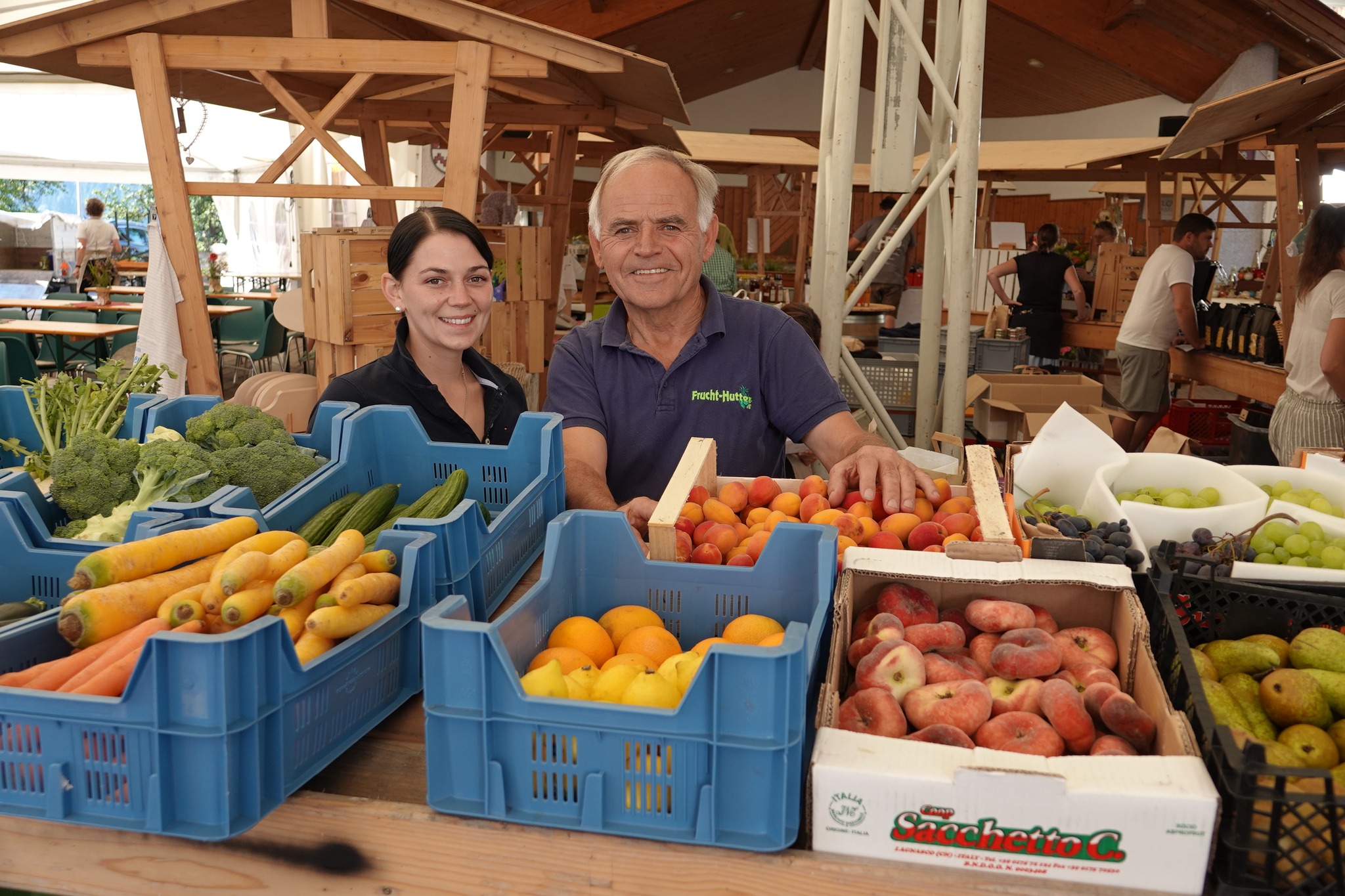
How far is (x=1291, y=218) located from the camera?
602 cm

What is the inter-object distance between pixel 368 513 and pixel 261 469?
23 cm

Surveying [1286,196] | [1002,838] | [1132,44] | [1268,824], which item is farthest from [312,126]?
[1132,44]

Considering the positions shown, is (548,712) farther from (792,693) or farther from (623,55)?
(623,55)

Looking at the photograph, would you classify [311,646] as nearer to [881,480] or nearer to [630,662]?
[630,662]

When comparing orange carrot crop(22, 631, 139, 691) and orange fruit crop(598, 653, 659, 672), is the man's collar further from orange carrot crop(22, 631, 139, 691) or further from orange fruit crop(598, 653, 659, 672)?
orange carrot crop(22, 631, 139, 691)

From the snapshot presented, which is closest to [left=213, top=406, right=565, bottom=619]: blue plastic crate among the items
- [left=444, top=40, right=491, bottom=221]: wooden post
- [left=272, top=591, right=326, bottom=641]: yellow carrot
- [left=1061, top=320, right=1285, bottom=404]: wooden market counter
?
[left=272, top=591, right=326, bottom=641]: yellow carrot

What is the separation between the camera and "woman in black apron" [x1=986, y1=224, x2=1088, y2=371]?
7984 millimetres

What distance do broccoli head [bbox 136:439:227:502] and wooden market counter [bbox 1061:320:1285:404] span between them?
5395 millimetres

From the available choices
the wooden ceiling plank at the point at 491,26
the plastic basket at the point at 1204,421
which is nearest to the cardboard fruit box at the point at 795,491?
the wooden ceiling plank at the point at 491,26

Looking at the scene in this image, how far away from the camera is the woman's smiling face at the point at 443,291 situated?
2447 mm

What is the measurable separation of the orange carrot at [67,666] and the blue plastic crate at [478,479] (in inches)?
12.9

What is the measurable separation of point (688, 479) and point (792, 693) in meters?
0.68

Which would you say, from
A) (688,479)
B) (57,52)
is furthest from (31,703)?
(57,52)

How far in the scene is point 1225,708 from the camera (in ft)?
4.03
